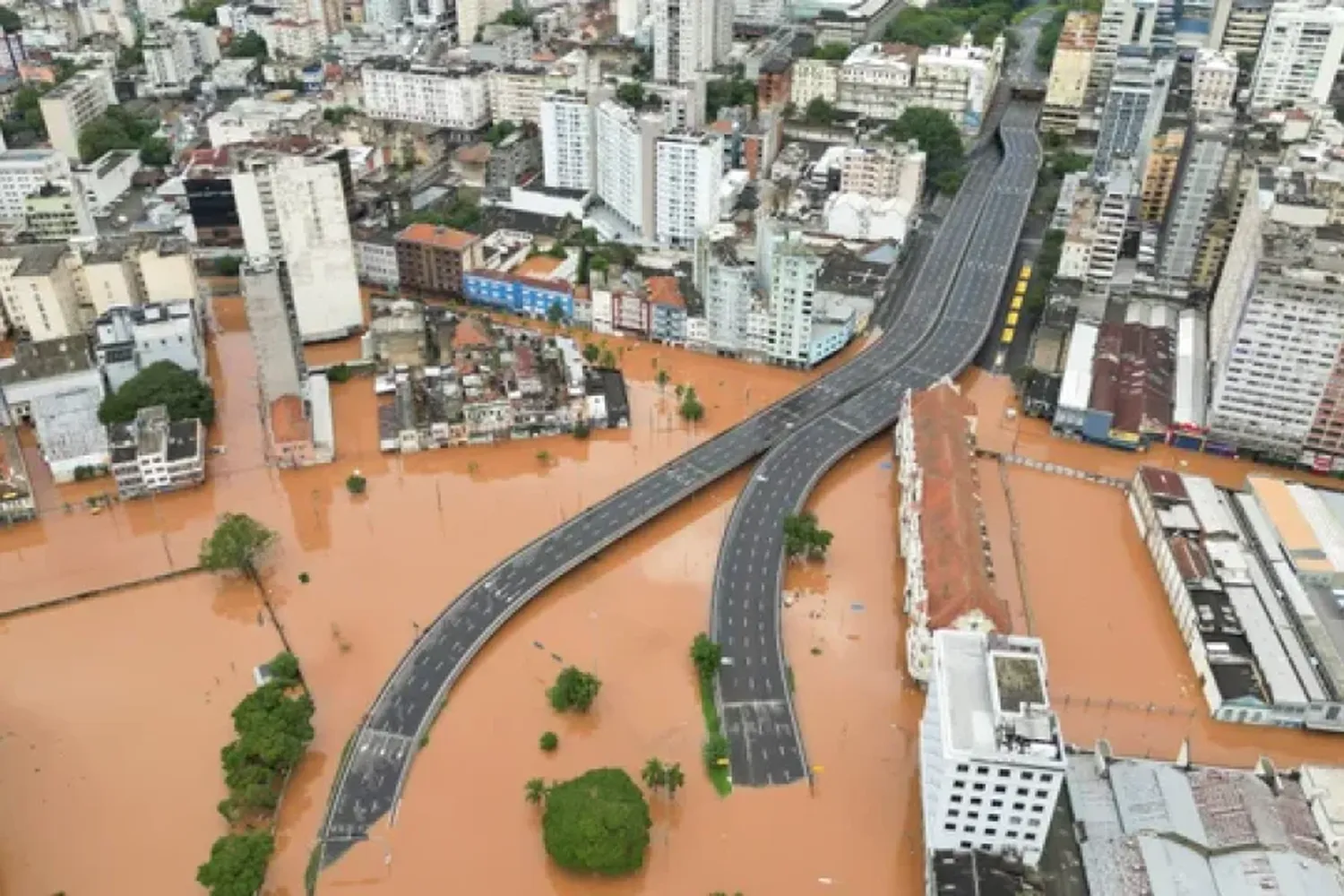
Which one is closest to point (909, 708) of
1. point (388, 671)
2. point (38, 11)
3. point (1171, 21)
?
point (388, 671)

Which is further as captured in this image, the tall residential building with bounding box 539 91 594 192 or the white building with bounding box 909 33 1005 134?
the white building with bounding box 909 33 1005 134

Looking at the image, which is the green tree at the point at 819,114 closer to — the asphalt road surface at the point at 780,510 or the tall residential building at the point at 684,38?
the tall residential building at the point at 684,38

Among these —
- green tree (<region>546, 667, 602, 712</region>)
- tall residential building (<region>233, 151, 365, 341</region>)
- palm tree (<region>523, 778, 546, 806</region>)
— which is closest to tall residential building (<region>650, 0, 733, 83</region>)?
tall residential building (<region>233, 151, 365, 341</region>)

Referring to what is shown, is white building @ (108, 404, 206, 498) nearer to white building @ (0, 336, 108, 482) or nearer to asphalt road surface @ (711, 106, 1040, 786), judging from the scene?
white building @ (0, 336, 108, 482)

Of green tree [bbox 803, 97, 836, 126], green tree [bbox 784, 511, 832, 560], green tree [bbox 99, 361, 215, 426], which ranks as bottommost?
green tree [bbox 784, 511, 832, 560]

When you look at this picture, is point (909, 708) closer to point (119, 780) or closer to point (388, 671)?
point (388, 671)

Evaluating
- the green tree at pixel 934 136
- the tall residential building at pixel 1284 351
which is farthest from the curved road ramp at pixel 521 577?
the green tree at pixel 934 136
